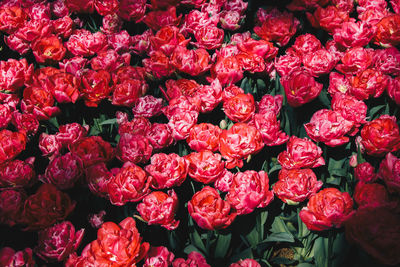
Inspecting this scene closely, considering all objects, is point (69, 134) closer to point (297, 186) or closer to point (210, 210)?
point (210, 210)

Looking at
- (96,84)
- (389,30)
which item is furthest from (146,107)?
(389,30)

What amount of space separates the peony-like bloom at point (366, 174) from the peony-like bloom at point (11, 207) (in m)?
0.99

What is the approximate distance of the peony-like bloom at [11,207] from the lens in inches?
40.0

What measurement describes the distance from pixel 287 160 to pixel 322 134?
5.6 inches

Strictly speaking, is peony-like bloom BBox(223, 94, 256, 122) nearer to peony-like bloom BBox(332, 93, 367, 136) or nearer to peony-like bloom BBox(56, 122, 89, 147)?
peony-like bloom BBox(332, 93, 367, 136)

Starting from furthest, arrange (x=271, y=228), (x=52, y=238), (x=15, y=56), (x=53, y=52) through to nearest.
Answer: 1. (x=15, y=56)
2. (x=53, y=52)
3. (x=271, y=228)
4. (x=52, y=238)

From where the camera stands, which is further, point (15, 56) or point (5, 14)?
point (15, 56)

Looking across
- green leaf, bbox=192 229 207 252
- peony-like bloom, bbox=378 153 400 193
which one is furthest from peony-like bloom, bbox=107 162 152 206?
peony-like bloom, bbox=378 153 400 193

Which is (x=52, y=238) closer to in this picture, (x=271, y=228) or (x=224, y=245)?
(x=224, y=245)

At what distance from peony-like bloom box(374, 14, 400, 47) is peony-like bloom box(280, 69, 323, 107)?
18.3 inches

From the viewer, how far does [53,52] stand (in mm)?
1533

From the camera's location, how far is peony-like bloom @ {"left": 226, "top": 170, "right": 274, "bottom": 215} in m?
1.05

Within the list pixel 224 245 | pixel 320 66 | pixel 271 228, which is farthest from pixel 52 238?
pixel 320 66

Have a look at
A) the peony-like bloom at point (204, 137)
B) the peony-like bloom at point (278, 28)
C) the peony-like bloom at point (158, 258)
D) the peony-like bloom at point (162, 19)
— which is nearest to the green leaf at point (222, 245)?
the peony-like bloom at point (158, 258)
